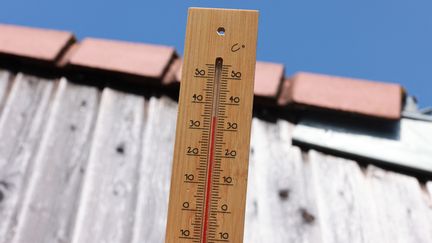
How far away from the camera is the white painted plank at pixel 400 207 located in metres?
1.85

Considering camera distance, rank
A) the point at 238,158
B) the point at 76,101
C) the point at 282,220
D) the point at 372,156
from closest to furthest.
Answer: the point at 238,158, the point at 282,220, the point at 372,156, the point at 76,101

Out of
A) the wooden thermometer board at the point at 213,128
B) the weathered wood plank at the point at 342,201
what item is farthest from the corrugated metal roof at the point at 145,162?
the wooden thermometer board at the point at 213,128

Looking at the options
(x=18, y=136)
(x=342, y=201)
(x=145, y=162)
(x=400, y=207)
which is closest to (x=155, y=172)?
(x=145, y=162)

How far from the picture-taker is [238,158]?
1216 mm

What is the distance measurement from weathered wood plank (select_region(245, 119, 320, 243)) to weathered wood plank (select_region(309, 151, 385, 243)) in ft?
0.15

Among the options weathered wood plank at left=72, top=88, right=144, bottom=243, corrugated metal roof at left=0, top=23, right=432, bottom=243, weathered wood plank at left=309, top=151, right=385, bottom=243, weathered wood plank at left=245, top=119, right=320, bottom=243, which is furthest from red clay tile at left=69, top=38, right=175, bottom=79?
weathered wood plank at left=309, top=151, right=385, bottom=243

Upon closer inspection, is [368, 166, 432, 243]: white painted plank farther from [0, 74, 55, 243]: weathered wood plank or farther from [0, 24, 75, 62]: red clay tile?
[0, 24, 75, 62]: red clay tile

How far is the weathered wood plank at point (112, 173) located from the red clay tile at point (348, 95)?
643mm

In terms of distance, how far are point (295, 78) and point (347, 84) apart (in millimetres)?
222

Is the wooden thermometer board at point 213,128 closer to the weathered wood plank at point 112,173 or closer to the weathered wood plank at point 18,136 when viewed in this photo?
the weathered wood plank at point 112,173

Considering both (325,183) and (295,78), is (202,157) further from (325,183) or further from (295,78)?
(295,78)

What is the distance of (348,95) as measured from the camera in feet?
7.06

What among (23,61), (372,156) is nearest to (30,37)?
(23,61)

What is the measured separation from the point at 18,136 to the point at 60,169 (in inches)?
9.6
